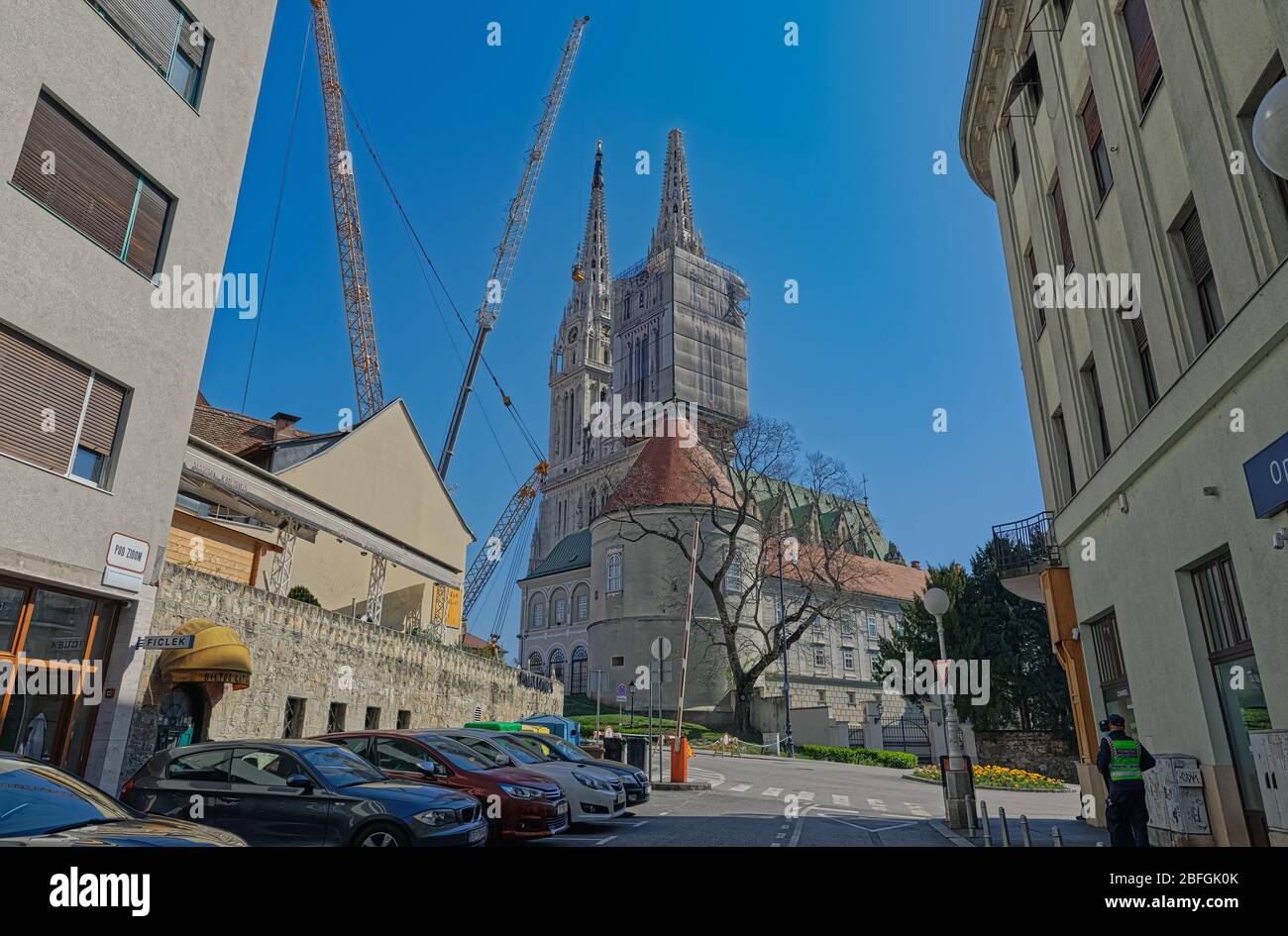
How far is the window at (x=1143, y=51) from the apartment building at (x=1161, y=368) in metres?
0.04

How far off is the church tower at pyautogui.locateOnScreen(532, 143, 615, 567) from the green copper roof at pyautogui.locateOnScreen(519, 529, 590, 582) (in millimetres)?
16716

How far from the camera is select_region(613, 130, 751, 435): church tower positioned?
3716 inches

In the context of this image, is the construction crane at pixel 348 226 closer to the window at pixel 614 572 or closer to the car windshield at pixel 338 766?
the window at pixel 614 572

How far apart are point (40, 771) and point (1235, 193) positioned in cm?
1283

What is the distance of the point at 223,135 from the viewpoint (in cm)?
1634

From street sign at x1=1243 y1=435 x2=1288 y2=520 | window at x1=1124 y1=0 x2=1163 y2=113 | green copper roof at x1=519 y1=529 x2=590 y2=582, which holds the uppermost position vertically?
green copper roof at x1=519 y1=529 x2=590 y2=582

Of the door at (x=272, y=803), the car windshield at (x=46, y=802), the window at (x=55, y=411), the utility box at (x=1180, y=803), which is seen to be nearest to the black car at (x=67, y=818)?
the car windshield at (x=46, y=802)

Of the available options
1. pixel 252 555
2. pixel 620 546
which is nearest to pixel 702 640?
pixel 620 546

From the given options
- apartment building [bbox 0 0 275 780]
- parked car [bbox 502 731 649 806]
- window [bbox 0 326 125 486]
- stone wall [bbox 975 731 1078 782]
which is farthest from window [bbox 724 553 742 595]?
window [bbox 0 326 125 486]

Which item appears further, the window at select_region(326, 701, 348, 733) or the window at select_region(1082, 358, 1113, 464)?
the window at select_region(326, 701, 348, 733)

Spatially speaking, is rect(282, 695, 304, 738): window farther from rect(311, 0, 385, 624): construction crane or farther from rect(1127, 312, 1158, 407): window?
rect(311, 0, 385, 624): construction crane

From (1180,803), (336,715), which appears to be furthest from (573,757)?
(1180,803)

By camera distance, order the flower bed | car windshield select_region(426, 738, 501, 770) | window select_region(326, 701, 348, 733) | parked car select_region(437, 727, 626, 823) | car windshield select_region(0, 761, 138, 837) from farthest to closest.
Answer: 1. the flower bed
2. window select_region(326, 701, 348, 733)
3. parked car select_region(437, 727, 626, 823)
4. car windshield select_region(426, 738, 501, 770)
5. car windshield select_region(0, 761, 138, 837)
